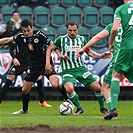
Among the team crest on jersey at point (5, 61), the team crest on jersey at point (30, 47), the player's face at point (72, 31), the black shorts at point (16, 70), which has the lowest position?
the team crest on jersey at point (5, 61)

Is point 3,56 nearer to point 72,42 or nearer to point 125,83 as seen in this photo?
point 125,83

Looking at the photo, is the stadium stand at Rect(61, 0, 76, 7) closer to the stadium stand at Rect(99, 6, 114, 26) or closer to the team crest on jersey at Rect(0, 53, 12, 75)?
the stadium stand at Rect(99, 6, 114, 26)

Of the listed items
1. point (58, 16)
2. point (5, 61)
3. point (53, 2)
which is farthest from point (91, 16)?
point (5, 61)

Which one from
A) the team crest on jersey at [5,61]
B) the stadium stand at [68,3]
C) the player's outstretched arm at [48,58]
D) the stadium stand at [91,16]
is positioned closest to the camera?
the player's outstretched arm at [48,58]

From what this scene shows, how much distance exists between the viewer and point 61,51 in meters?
12.8

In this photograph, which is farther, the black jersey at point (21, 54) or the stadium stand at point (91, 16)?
the stadium stand at point (91, 16)

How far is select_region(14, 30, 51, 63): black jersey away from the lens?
12195 millimetres

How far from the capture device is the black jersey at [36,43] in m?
12.2

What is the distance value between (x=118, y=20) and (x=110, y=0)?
1311 cm

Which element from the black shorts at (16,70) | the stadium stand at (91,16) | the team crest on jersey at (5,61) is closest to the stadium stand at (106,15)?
the stadium stand at (91,16)

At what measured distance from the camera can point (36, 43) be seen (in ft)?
40.5

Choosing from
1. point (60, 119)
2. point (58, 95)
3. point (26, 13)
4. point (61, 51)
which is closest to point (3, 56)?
point (58, 95)

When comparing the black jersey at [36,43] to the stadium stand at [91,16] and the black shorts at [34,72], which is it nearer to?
the black shorts at [34,72]

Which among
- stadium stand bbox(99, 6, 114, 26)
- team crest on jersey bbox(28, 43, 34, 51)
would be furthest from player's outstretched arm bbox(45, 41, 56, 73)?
stadium stand bbox(99, 6, 114, 26)
